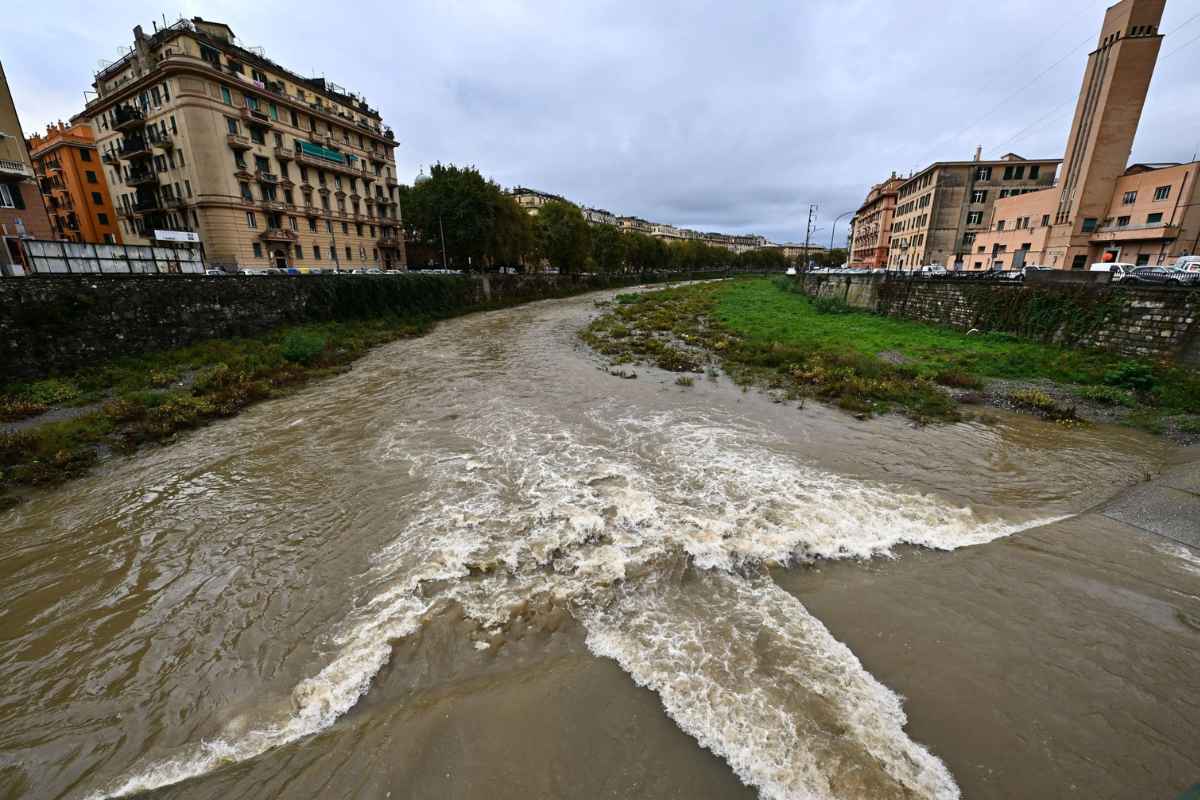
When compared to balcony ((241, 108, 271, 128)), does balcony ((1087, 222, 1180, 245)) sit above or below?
below

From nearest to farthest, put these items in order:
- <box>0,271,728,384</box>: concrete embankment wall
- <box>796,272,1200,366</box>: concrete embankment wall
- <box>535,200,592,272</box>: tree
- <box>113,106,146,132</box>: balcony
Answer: <box>796,272,1200,366</box>: concrete embankment wall → <box>0,271,728,384</box>: concrete embankment wall → <box>113,106,146,132</box>: balcony → <box>535,200,592,272</box>: tree

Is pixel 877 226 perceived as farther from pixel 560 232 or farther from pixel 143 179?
pixel 143 179

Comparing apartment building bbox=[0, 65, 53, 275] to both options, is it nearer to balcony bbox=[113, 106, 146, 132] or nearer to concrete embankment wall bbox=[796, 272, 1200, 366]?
balcony bbox=[113, 106, 146, 132]

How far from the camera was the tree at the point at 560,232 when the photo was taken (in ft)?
206

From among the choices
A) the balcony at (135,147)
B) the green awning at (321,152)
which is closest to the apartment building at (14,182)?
the balcony at (135,147)

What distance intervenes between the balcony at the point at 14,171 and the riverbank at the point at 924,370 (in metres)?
30.8

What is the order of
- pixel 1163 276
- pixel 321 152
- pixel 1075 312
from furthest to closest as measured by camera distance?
pixel 321 152
pixel 1163 276
pixel 1075 312

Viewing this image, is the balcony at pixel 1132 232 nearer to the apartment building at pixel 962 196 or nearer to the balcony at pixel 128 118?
the apartment building at pixel 962 196

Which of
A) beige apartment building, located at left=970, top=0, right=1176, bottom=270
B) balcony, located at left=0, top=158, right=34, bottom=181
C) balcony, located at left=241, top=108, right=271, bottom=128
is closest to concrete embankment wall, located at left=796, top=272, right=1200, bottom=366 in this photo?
beige apartment building, located at left=970, top=0, right=1176, bottom=270

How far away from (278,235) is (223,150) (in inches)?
277

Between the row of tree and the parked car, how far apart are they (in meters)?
46.1

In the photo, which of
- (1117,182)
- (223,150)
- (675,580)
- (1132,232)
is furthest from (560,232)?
(675,580)

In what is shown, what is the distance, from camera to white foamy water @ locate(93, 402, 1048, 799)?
4.30 metres

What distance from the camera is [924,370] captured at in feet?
57.3
